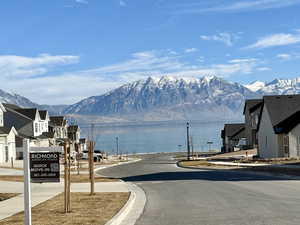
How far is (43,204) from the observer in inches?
707

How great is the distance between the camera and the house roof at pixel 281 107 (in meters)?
54.4

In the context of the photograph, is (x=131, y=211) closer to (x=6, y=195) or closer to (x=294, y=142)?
(x=6, y=195)

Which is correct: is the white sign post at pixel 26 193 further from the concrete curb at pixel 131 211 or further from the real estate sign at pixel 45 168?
the concrete curb at pixel 131 211

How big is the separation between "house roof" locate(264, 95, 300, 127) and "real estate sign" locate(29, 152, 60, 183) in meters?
42.8

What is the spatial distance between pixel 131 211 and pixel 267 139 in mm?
42970

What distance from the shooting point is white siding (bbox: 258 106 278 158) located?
180ft

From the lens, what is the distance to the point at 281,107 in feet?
183

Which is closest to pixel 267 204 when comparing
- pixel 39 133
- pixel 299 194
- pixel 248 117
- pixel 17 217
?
pixel 299 194

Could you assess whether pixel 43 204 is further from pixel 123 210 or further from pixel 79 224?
pixel 79 224

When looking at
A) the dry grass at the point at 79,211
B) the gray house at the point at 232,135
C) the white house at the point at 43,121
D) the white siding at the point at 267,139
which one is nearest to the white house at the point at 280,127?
the white siding at the point at 267,139

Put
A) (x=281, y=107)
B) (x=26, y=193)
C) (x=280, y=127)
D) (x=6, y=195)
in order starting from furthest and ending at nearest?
(x=281, y=107), (x=280, y=127), (x=6, y=195), (x=26, y=193)

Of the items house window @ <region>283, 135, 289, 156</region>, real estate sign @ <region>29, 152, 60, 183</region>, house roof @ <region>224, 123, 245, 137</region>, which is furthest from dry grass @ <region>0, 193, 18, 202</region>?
house roof @ <region>224, 123, 245, 137</region>

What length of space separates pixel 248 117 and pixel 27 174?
71604mm

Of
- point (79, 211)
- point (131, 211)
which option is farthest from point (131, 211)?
point (79, 211)
